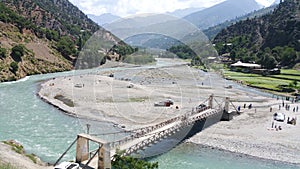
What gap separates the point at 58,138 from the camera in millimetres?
27719

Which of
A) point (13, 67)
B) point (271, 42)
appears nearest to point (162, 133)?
point (13, 67)

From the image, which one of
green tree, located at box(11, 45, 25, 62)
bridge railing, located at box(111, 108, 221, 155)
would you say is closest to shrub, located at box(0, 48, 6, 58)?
green tree, located at box(11, 45, 25, 62)

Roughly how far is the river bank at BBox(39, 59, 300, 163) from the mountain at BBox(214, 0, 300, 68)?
3624cm

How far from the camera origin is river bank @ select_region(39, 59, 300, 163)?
2825 centimetres

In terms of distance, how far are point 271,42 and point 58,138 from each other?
106236 millimetres

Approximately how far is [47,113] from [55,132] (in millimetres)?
8477

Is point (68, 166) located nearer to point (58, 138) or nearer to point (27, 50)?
point (58, 138)

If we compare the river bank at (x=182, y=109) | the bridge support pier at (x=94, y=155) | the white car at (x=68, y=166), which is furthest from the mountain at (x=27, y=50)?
the white car at (x=68, y=166)

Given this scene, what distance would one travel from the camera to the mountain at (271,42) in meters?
92.9

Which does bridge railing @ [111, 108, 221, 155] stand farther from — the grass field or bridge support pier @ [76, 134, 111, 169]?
the grass field

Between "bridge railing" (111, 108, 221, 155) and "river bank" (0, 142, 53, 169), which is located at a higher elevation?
"bridge railing" (111, 108, 221, 155)

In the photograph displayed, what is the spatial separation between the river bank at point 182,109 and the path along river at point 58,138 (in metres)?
1.49

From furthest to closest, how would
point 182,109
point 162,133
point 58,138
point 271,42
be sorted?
1. point 271,42
2. point 182,109
3. point 58,138
4. point 162,133

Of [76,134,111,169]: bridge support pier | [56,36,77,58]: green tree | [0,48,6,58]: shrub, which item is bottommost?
[76,134,111,169]: bridge support pier
